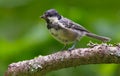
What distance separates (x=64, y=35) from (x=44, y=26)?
30.6 inches

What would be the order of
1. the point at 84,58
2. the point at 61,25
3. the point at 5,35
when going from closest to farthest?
the point at 84,58 → the point at 61,25 → the point at 5,35

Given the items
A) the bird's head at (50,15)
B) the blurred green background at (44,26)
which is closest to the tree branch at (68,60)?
the bird's head at (50,15)

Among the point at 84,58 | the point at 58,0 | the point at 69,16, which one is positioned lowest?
the point at 84,58

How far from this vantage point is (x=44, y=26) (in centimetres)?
428

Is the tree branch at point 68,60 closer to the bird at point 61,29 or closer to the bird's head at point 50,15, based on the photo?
the bird at point 61,29

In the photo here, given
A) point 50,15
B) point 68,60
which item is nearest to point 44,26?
point 50,15

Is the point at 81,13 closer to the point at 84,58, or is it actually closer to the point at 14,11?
the point at 14,11

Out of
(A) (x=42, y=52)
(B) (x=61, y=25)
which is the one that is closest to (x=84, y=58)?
(B) (x=61, y=25)

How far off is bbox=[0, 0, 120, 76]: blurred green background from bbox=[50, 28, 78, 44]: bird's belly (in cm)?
58

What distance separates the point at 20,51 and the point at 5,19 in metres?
0.45

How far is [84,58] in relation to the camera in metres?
3.12

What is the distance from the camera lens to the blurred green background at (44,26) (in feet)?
13.7

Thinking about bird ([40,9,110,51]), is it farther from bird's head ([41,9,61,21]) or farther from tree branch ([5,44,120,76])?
tree branch ([5,44,120,76])

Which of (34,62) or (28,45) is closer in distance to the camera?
(34,62)
